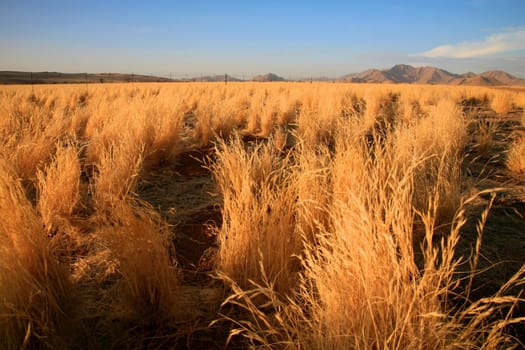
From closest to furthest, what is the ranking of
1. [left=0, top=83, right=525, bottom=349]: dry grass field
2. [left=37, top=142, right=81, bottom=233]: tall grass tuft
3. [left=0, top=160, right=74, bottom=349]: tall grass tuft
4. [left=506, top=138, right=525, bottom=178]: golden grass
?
[left=0, top=83, right=525, bottom=349]: dry grass field
[left=0, top=160, right=74, bottom=349]: tall grass tuft
[left=37, top=142, right=81, bottom=233]: tall grass tuft
[left=506, top=138, right=525, bottom=178]: golden grass

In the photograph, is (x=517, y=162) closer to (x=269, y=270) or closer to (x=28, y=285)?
(x=269, y=270)

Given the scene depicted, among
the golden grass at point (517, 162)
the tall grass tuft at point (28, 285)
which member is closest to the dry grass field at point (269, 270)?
the tall grass tuft at point (28, 285)

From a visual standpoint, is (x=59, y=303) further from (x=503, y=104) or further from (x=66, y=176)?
(x=503, y=104)

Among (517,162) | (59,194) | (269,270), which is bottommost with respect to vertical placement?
(269,270)

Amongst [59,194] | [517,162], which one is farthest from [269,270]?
[517,162]

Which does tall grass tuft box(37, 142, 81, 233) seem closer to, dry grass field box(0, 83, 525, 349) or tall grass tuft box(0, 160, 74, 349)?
dry grass field box(0, 83, 525, 349)

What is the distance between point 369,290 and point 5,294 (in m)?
1.50

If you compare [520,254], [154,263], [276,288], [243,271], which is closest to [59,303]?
[154,263]

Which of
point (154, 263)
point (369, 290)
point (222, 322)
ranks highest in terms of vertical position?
point (369, 290)

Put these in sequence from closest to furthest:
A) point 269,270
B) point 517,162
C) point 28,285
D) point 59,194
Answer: point 28,285 → point 269,270 → point 59,194 → point 517,162

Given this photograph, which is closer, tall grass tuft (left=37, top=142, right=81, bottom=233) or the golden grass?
tall grass tuft (left=37, top=142, right=81, bottom=233)

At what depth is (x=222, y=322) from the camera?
1.60 metres

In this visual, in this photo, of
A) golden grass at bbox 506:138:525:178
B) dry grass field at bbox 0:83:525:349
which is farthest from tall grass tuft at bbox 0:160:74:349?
golden grass at bbox 506:138:525:178

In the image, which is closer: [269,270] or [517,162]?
[269,270]
